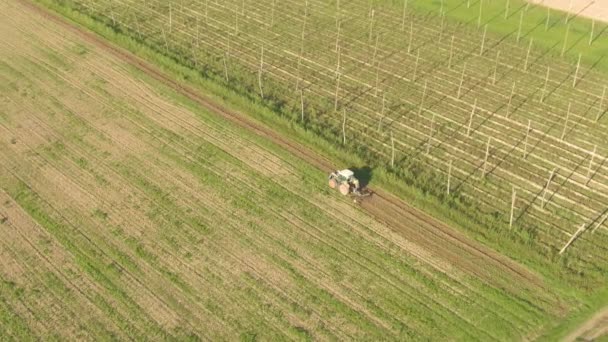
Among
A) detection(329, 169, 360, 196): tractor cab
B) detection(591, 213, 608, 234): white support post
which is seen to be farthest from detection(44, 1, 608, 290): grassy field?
detection(329, 169, 360, 196): tractor cab

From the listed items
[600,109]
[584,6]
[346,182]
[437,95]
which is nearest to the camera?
[346,182]

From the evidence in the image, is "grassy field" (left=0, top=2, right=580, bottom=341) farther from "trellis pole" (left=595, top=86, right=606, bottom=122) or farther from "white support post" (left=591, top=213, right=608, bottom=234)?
"trellis pole" (left=595, top=86, right=606, bottom=122)

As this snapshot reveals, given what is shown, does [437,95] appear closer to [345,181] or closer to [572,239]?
[345,181]

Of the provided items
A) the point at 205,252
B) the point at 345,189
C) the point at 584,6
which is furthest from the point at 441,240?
the point at 584,6

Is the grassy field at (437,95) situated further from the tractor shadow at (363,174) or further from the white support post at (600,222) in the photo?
the tractor shadow at (363,174)

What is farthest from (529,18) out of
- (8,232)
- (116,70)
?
(8,232)
